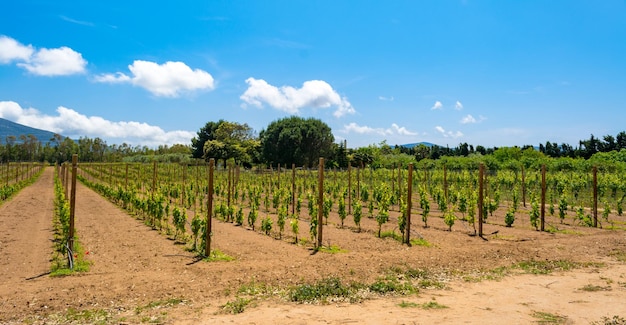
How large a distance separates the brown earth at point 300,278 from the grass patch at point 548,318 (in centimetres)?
4

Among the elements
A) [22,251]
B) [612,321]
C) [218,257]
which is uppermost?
[612,321]

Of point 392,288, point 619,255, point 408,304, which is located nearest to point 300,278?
point 392,288

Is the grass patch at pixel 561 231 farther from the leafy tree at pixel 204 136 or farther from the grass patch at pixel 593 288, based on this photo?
the leafy tree at pixel 204 136

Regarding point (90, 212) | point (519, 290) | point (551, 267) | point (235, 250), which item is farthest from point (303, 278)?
point (90, 212)

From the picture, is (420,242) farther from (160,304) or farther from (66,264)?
(66,264)

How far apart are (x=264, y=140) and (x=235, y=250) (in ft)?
139

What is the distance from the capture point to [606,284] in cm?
667

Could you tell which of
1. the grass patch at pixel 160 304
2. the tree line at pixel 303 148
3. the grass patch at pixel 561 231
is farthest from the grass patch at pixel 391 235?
the tree line at pixel 303 148

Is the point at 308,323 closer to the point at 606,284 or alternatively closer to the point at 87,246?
the point at 606,284

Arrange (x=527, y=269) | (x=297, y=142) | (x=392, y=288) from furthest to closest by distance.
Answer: (x=297, y=142) < (x=527, y=269) < (x=392, y=288)

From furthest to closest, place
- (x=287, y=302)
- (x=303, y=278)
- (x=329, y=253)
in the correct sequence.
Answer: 1. (x=329, y=253)
2. (x=303, y=278)
3. (x=287, y=302)

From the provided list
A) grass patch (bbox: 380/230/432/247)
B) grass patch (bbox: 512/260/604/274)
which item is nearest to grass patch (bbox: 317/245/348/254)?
grass patch (bbox: 380/230/432/247)

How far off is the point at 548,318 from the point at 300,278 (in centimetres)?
378

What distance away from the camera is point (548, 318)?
16.5 ft
